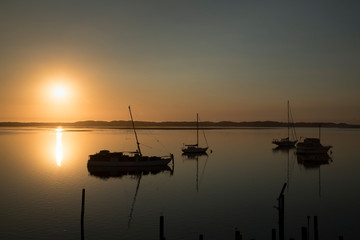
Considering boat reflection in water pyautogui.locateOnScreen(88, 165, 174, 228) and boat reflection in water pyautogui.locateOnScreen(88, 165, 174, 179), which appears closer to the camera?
boat reflection in water pyautogui.locateOnScreen(88, 165, 174, 228)

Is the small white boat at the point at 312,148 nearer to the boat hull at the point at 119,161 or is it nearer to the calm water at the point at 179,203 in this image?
the calm water at the point at 179,203

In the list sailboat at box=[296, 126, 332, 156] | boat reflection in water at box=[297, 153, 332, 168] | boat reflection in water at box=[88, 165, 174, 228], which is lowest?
boat reflection in water at box=[88, 165, 174, 228]

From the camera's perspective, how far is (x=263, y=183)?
5194 cm

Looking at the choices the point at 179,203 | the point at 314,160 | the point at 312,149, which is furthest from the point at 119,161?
the point at 312,149

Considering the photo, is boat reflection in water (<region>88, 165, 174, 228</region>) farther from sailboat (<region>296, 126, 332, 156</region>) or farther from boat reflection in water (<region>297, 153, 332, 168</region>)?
sailboat (<region>296, 126, 332, 156</region>)

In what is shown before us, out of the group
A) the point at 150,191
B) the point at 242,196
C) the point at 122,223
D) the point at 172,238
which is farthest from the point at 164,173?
the point at 172,238

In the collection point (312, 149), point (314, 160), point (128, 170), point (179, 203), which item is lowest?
point (128, 170)

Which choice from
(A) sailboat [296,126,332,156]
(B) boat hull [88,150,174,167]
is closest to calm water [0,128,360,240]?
(B) boat hull [88,150,174,167]

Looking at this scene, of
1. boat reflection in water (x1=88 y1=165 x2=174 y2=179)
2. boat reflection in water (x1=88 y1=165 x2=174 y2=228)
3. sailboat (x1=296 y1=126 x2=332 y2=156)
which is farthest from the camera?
sailboat (x1=296 y1=126 x2=332 y2=156)

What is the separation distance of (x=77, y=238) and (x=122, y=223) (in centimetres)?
518

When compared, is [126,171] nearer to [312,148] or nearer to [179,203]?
[179,203]

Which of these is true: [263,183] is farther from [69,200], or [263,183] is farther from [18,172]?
[18,172]

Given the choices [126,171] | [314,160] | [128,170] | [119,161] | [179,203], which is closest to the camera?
[179,203]

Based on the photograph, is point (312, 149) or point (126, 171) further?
point (312, 149)
